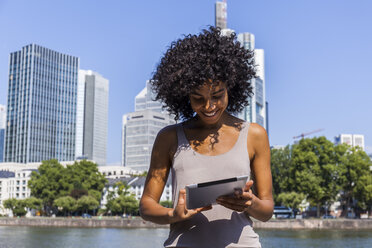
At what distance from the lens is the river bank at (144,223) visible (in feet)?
190

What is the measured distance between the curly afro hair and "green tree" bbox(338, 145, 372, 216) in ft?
204

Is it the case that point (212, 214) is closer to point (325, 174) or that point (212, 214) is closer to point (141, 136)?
point (325, 174)

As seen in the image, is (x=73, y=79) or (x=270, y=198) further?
(x=73, y=79)

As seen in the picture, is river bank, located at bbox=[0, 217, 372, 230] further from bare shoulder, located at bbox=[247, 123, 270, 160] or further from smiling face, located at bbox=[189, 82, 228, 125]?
smiling face, located at bbox=[189, 82, 228, 125]

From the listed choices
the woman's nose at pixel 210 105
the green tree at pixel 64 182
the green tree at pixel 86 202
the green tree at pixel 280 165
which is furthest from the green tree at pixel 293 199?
the woman's nose at pixel 210 105

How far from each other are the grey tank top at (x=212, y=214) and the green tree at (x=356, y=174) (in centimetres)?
6254

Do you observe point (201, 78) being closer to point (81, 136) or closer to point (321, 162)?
point (321, 162)

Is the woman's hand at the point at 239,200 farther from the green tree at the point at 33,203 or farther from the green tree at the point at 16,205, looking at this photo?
the green tree at the point at 16,205

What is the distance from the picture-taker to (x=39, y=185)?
91.2 meters

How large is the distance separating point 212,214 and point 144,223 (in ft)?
230

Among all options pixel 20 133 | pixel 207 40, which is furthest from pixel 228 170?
pixel 20 133

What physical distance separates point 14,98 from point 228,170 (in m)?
186

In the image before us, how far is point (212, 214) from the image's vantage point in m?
2.72

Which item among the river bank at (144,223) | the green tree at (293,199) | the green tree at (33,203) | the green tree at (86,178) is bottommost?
the river bank at (144,223)
